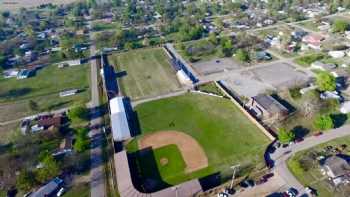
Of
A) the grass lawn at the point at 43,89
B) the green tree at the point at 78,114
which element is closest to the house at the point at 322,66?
the green tree at the point at 78,114

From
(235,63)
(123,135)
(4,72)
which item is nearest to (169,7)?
(235,63)

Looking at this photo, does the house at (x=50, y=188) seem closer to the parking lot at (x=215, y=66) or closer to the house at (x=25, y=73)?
the parking lot at (x=215, y=66)

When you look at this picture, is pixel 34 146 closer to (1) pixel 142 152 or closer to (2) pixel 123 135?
(2) pixel 123 135

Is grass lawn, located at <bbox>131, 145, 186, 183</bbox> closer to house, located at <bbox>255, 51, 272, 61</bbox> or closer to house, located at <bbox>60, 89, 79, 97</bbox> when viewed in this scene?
house, located at <bbox>60, 89, 79, 97</bbox>

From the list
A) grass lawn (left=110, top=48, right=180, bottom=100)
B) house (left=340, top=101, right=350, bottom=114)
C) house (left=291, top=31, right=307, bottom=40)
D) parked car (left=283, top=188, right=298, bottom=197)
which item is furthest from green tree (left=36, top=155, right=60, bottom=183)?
house (left=291, top=31, right=307, bottom=40)

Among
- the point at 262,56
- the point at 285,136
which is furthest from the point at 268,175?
the point at 262,56

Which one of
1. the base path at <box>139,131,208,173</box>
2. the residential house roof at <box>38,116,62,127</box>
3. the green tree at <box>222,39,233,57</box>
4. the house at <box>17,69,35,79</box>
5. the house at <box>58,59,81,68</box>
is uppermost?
the green tree at <box>222,39,233,57</box>
